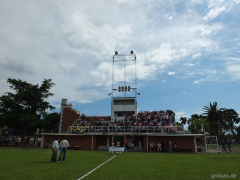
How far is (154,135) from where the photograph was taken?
26.2 m

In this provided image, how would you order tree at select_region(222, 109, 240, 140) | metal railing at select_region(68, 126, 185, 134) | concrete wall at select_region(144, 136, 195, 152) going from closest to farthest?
concrete wall at select_region(144, 136, 195, 152), metal railing at select_region(68, 126, 185, 134), tree at select_region(222, 109, 240, 140)

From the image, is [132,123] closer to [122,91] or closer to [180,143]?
[180,143]

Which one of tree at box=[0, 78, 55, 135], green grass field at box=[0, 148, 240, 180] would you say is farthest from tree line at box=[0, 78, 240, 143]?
green grass field at box=[0, 148, 240, 180]

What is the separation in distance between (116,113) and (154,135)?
12286 mm

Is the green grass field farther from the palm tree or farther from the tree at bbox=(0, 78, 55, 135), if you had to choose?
the palm tree

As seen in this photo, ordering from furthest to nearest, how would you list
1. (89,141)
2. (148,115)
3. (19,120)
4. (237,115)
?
(237,115)
(19,120)
(148,115)
(89,141)

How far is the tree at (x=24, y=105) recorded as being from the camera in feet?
115

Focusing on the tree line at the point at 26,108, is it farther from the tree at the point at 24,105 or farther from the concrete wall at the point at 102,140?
the concrete wall at the point at 102,140

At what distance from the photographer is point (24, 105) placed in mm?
37812

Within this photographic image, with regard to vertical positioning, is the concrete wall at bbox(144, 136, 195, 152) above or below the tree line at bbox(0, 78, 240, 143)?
below

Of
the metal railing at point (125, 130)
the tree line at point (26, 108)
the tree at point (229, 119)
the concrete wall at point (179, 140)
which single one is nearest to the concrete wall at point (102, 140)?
the concrete wall at point (179, 140)

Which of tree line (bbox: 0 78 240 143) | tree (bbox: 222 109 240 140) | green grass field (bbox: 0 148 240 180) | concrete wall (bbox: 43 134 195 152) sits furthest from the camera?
tree (bbox: 222 109 240 140)

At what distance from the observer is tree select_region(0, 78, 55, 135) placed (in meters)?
35.0

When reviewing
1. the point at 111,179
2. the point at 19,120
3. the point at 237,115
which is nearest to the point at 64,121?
the point at 19,120
